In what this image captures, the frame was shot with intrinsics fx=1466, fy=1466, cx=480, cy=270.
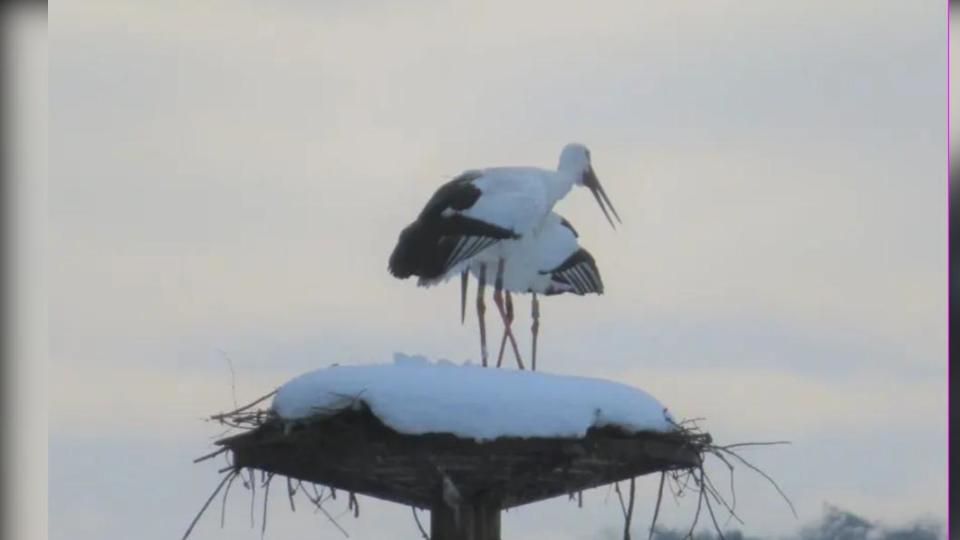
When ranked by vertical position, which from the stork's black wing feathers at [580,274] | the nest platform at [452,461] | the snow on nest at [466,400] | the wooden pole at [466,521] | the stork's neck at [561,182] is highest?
the stork's neck at [561,182]

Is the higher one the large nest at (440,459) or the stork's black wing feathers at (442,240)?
the stork's black wing feathers at (442,240)

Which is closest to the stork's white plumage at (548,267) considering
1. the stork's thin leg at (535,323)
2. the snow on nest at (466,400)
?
the stork's thin leg at (535,323)

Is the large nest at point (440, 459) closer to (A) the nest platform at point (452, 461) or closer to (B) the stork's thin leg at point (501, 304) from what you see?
(A) the nest platform at point (452, 461)

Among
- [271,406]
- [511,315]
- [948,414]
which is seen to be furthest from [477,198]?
[948,414]

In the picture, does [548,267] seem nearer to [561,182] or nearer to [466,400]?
[561,182]

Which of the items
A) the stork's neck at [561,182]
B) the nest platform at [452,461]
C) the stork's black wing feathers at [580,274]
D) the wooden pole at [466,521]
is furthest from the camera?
the stork's black wing feathers at [580,274]

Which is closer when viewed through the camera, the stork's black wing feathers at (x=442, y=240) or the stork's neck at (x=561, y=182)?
the stork's black wing feathers at (x=442, y=240)

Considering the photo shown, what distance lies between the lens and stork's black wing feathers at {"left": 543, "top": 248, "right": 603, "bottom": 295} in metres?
7.07

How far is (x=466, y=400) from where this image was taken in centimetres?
454

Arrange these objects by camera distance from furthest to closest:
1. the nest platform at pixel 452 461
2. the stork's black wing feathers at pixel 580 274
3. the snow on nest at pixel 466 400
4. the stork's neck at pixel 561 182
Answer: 1. the stork's black wing feathers at pixel 580 274
2. the stork's neck at pixel 561 182
3. the nest platform at pixel 452 461
4. the snow on nest at pixel 466 400

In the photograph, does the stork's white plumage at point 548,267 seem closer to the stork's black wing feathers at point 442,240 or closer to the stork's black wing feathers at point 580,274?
the stork's black wing feathers at point 580,274

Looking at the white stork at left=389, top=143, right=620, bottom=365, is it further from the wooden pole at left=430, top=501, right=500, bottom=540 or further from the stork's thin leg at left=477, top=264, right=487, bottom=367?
the wooden pole at left=430, top=501, right=500, bottom=540

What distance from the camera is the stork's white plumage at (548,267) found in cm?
697

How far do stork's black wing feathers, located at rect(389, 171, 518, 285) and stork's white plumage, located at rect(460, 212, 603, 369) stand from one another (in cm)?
26
